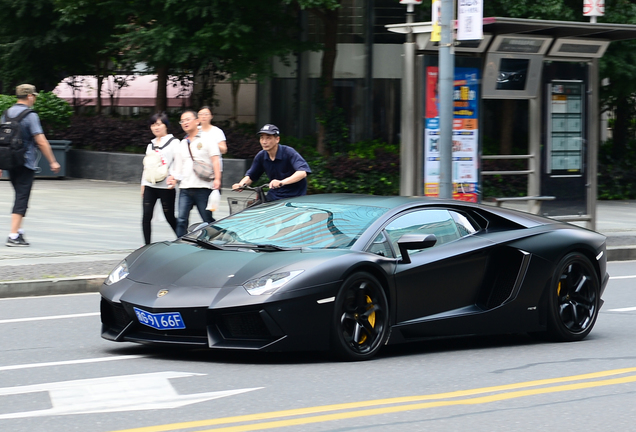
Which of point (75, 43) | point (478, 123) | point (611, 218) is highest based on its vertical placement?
point (75, 43)

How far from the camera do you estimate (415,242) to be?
22.6 ft

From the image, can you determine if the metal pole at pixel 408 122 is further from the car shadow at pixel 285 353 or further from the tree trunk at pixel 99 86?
the tree trunk at pixel 99 86

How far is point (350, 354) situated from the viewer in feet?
21.8

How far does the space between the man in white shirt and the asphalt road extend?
3.68 m

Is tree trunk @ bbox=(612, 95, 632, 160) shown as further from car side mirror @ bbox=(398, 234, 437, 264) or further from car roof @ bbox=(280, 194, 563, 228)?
car side mirror @ bbox=(398, 234, 437, 264)

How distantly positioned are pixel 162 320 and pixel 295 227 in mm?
1269

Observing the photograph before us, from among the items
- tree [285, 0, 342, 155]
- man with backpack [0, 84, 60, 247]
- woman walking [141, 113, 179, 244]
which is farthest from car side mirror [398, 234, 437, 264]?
tree [285, 0, 342, 155]

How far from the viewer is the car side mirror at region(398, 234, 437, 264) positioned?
690cm

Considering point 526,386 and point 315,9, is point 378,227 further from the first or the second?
point 315,9

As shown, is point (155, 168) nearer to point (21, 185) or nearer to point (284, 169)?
point (21, 185)

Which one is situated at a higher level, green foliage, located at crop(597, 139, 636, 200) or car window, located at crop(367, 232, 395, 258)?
car window, located at crop(367, 232, 395, 258)

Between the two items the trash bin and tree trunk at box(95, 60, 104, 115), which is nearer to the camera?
the trash bin

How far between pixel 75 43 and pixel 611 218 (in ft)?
42.2

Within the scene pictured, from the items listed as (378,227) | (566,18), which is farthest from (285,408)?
(566,18)
